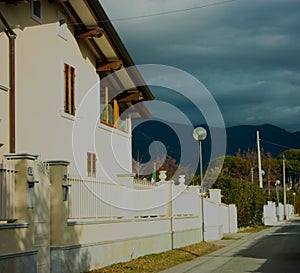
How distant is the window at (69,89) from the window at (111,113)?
2.75 meters

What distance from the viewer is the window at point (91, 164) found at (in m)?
21.2

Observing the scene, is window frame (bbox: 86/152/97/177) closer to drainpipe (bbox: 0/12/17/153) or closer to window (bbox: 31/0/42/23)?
drainpipe (bbox: 0/12/17/153)

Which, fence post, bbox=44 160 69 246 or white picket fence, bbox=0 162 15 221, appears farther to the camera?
Result: fence post, bbox=44 160 69 246

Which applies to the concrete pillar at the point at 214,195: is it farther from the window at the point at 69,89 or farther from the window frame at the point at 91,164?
the window at the point at 69,89

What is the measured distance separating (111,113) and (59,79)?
5650mm

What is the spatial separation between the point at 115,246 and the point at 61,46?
22.6 feet

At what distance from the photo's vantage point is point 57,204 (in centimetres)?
1279

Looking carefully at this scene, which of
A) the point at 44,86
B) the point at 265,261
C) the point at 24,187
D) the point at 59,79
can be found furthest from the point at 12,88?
the point at 265,261

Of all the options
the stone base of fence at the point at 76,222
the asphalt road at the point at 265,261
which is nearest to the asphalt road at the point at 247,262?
the asphalt road at the point at 265,261

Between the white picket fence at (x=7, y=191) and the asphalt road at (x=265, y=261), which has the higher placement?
the white picket fence at (x=7, y=191)

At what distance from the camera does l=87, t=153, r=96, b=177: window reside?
21198 mm

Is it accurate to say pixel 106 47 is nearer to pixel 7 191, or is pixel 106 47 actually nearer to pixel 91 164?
pixel 91 164

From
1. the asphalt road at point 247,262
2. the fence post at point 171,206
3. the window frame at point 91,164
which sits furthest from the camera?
the fence post at point 171,206

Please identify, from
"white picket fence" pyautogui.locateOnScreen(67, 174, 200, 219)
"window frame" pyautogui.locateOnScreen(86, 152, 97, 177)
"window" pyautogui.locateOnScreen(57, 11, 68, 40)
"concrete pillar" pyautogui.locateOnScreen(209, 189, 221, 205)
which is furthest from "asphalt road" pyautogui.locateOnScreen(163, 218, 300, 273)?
"concrete pillar" pyautogui.locateOnScreen(209, 189, 221, 205)
